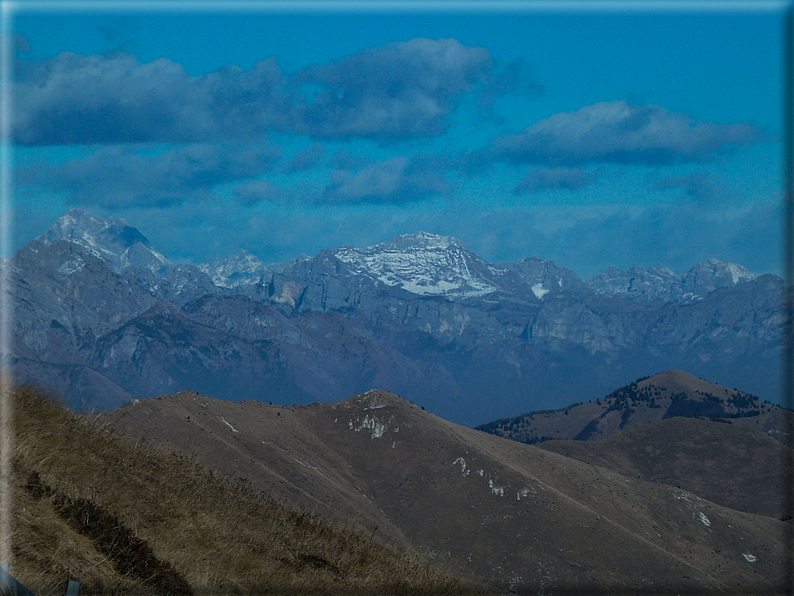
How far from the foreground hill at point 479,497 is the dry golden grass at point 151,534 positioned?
6219cm

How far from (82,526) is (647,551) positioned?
91970mm

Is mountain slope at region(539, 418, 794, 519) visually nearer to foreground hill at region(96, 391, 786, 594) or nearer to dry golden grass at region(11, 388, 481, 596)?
foreground hill at region(96, 391, 786, 594)

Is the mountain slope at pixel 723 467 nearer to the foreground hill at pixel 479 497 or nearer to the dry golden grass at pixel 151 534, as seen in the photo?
the foreground hill at pixel 479 497

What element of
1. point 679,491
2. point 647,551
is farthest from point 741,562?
point 647,551

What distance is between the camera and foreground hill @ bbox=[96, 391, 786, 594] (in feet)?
288

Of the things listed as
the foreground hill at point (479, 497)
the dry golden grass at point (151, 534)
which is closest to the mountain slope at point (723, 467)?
the foreground hill at point (479, 497)

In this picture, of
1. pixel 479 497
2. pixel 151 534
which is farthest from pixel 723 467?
pixel 151 534

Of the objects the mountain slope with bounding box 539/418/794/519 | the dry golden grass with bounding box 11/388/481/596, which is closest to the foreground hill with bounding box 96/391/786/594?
the mountain slope with bounding box 539/418/794/519

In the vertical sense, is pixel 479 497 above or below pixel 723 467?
above

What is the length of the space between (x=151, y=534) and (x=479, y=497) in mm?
95773

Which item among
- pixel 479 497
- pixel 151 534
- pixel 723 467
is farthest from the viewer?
→ pixel 723 467

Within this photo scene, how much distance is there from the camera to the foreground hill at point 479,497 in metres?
87.8

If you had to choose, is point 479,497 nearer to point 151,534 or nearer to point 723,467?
point 151,534

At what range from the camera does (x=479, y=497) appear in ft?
341
